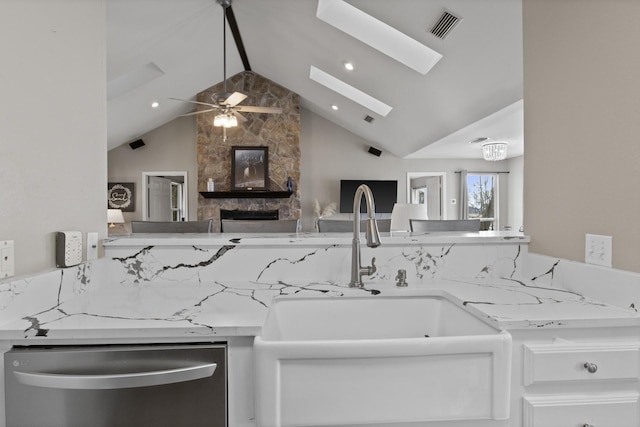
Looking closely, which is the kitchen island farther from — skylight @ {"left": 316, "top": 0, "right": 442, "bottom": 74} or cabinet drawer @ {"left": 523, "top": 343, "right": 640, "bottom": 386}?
skylight @ {"left": 316, "top": 0, "right": 442, "bottom": 74}

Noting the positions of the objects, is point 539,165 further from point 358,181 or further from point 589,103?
point 358,181

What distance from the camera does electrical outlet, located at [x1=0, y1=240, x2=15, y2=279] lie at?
0.86 metres

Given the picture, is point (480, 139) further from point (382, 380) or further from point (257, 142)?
point (382, 380)

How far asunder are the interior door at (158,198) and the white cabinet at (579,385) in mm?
7384

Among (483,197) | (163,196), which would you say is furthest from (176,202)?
(483,197)

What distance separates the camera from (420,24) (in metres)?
2.97

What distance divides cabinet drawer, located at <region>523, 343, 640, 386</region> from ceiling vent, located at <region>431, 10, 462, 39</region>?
103 inches

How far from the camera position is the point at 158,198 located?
24.5 feet

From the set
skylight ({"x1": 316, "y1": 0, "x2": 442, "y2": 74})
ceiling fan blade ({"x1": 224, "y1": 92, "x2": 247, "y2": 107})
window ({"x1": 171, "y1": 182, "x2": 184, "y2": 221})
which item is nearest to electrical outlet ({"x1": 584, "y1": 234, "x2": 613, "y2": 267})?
skylight ({"x1": 316, "y1": 0, "x2": 442, "y2": 74})

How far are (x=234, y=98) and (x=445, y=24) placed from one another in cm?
232

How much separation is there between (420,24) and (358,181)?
163 inches

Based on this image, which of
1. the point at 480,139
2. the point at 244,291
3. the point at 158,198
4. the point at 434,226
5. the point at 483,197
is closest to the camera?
the point at 244,291

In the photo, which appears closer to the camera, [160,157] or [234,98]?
[234,98]

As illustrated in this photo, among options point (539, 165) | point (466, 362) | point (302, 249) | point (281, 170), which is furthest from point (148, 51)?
point (466, 362)
